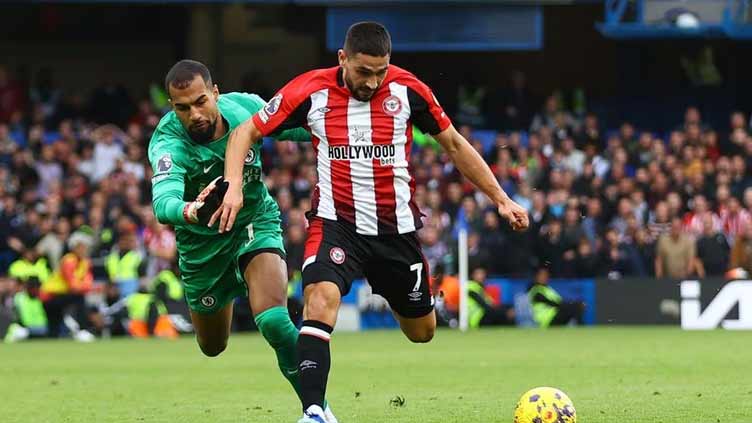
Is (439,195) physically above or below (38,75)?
below

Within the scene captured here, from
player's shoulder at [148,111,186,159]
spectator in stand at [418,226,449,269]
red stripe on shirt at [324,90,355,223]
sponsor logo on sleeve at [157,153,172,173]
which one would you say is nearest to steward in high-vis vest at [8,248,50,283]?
spectator in stand at [418,226,449,269]

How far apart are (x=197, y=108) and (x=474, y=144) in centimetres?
1585

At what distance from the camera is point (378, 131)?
830cm

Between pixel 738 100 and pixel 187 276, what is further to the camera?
pixel 738 100

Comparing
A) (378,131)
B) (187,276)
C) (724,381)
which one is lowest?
(724,381)

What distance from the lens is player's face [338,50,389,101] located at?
26.2 feet

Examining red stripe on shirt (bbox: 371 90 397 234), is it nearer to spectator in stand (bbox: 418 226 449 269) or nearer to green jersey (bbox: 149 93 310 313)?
green jersey (bbox: 149 93 310 313)

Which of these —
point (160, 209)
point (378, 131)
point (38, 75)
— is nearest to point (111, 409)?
point (160, 209)

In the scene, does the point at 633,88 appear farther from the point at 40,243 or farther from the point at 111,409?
the point at 111,409

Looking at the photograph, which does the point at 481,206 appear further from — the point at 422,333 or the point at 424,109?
the point at 424,109

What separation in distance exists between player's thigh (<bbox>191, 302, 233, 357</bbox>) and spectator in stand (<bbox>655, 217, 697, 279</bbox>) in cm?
1289

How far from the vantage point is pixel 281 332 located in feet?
28.7

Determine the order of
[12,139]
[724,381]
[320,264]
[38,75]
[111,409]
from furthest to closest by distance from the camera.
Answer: [38,75], [12,139], [724,381], [111,409], [320,264]

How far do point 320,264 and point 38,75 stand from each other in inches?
786
